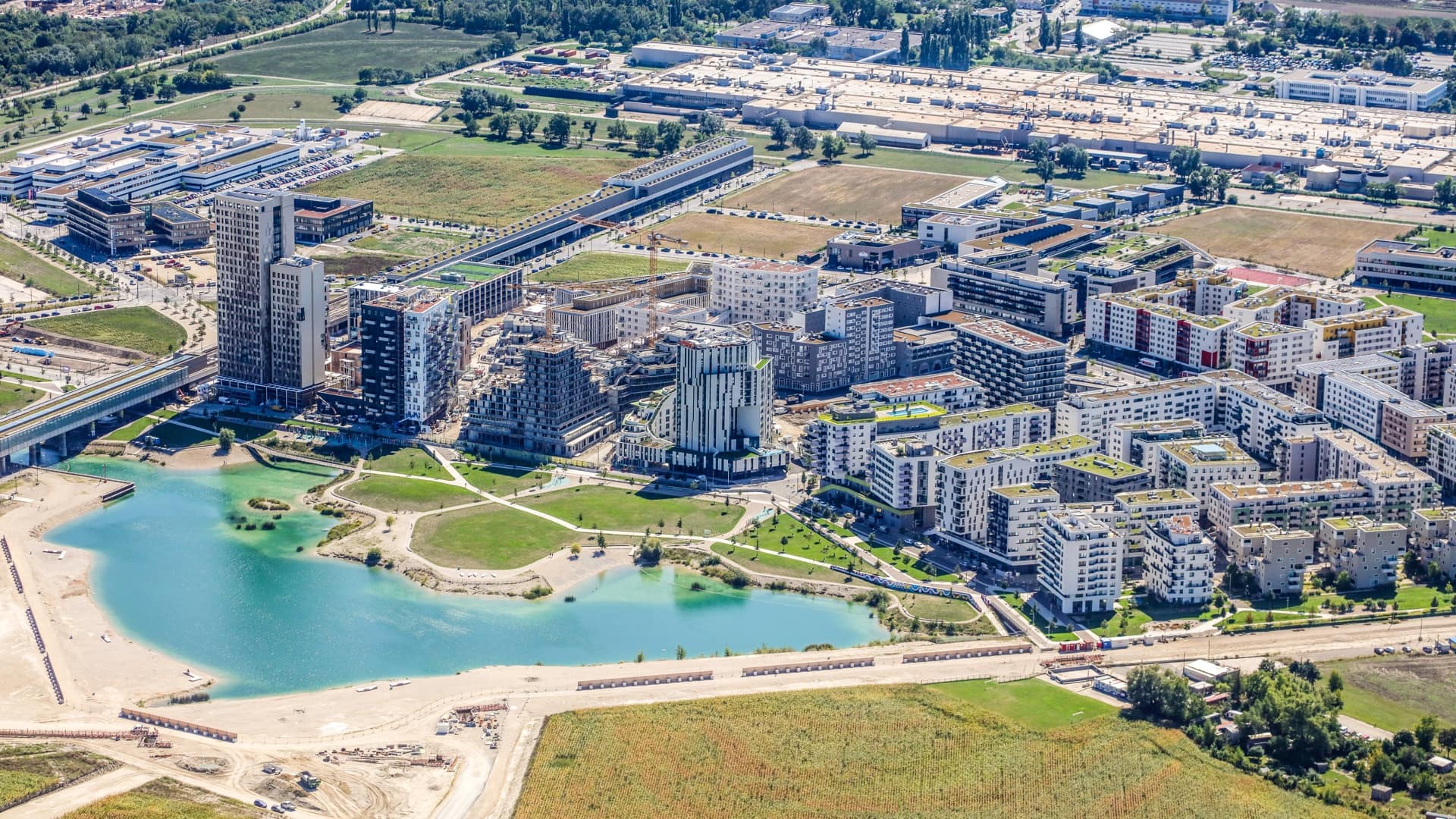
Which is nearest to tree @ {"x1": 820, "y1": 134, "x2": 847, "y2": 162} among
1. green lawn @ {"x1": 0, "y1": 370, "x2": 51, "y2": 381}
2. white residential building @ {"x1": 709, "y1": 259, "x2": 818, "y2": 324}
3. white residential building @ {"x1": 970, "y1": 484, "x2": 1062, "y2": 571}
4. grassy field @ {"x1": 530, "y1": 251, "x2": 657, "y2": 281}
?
grassy field @ {"x1": 530, "y1": 251, "x2": 657, "y2": 281}

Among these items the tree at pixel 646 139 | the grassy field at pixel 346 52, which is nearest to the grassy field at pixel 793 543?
the tree at pixel 646 139

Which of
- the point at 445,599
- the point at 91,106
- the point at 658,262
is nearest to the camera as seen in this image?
the point at 445,599

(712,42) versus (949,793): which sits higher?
(712,42)

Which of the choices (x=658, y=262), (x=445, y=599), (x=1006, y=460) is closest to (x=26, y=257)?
(x=658, y=262)

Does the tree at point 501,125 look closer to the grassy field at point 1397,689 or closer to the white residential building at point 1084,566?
the white residential building at point 1084,566

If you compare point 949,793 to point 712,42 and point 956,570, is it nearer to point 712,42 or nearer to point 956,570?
point 956,570

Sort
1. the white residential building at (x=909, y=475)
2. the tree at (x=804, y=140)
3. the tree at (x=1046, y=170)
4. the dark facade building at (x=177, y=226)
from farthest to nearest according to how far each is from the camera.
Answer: the tree at (x=804, y=140)
the tree at (x=1046, y=170)
the dark facade building at (x=177, y=226)
the white residential building at (x=909, y=475)
